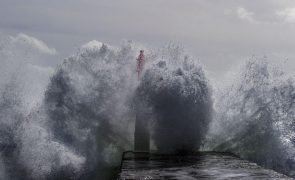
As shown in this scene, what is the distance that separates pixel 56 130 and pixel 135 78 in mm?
3491

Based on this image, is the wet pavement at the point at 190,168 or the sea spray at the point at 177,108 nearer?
the wet pavement at the point at 190,168

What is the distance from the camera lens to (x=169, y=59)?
15680 mm

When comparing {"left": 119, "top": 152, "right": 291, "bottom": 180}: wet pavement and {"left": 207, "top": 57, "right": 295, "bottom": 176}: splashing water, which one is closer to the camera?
{"left": 119, "top": 152, "right": 291, "bottom": 180}: wet pavement

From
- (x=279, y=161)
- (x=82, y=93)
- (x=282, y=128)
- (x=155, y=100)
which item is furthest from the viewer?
(x=82, y=93)

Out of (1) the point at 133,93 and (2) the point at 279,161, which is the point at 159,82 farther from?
(2) the point at 279,161

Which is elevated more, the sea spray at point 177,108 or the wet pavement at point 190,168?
the sea spray at point 177,108

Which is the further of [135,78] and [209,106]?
[135,78]

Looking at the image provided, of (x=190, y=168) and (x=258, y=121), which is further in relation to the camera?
Result: (x=258, y=121)

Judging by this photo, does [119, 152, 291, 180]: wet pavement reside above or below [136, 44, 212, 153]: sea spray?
below

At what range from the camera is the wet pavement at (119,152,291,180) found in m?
9.06

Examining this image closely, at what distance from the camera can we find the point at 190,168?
33.8 ft

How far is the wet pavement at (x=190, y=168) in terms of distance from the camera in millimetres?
9062

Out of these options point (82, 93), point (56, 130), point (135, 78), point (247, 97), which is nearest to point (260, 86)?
point (247, 97)

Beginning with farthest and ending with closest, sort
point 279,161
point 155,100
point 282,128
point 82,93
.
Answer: point 82,93, point 282,128, point 279,161, point 155,100
